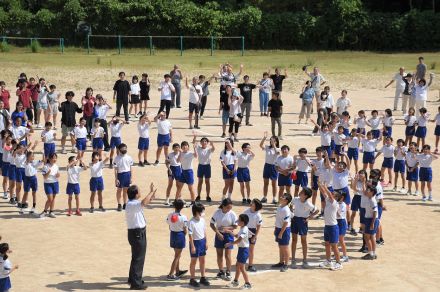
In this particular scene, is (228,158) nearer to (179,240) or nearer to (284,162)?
(284,162)

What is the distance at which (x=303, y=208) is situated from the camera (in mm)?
16484

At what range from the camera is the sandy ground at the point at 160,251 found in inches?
611

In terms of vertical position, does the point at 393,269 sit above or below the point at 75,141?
below

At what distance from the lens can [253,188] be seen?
22609 millimetres

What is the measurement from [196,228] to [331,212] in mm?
3077

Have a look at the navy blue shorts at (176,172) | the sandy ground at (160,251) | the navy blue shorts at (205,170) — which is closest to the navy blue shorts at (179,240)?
the sandy ground at (160,251)

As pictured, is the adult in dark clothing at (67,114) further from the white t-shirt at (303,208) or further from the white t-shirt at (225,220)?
the white t-shirt at (225,220)

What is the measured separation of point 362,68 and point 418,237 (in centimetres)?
3146

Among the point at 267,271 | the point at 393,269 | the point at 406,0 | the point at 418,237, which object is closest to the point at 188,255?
the point at 267,271

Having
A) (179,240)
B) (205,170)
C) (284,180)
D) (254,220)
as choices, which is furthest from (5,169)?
(254,220)

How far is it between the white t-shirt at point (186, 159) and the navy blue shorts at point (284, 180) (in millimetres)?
2336

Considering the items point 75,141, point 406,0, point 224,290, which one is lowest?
point 224,290

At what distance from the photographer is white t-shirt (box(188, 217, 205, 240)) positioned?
49.8ft

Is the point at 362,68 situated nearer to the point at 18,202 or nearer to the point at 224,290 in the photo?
the point at 18,202
